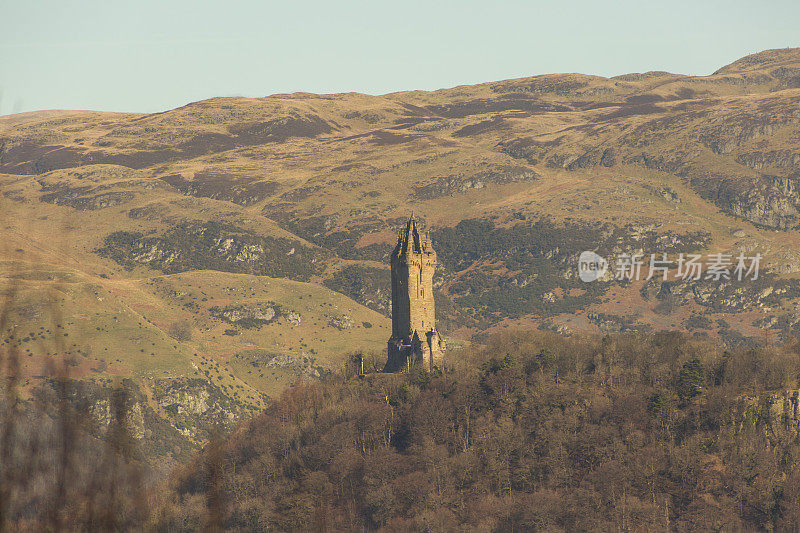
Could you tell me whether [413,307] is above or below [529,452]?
above

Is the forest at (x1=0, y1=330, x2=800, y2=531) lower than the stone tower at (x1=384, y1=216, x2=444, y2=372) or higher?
lower

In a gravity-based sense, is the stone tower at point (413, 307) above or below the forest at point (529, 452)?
above

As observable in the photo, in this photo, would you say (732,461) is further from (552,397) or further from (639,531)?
(552,397)

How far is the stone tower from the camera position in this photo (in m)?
134

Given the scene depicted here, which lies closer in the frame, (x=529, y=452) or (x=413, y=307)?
(x=529, y=452)

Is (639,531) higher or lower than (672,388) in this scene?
lower

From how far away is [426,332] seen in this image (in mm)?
136375

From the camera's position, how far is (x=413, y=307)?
13762cm

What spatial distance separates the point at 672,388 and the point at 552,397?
570 inches

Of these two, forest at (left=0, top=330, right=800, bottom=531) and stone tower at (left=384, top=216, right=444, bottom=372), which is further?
stone tower at (left=384, top=216, right=444, bottom=372)

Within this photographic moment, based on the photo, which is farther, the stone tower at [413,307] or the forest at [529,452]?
the stone tower at [413,307]

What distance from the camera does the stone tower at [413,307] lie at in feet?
441

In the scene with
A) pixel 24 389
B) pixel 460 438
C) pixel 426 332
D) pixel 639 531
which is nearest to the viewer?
pixel 639 531

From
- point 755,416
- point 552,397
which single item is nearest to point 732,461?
point 755,416
